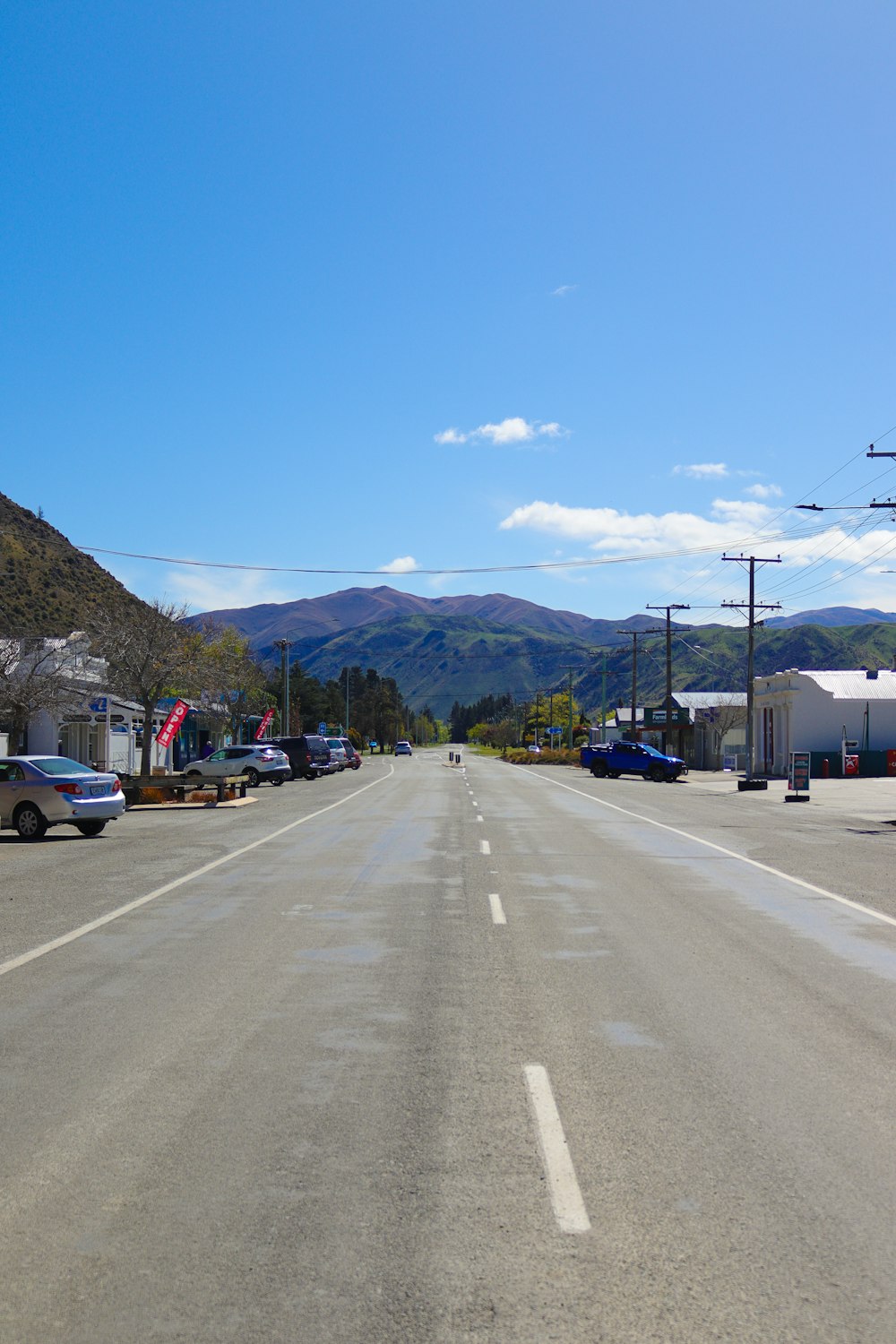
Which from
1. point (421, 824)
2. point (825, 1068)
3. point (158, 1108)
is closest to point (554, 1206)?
point (158, 1108)

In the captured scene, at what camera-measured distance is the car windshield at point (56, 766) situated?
74.7ft

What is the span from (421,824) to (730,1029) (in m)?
18.9

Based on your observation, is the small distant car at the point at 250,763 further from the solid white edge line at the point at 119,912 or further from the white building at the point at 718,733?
the white building at the point at 718,733

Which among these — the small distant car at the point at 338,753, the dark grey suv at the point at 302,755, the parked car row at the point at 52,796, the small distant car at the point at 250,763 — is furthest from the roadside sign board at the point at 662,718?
the parked car row at the point at 52,796

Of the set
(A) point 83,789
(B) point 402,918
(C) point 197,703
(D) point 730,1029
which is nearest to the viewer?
(D) point 730,1029

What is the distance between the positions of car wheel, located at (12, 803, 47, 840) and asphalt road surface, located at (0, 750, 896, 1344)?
952 centimetres

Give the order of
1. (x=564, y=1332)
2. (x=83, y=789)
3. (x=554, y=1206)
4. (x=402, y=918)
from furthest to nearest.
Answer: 1. (x=83, y=789)
2. (x=402, y=918)
3. (x=554, y=1206)
4. (x=564, y=1332)

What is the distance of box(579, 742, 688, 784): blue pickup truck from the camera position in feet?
198

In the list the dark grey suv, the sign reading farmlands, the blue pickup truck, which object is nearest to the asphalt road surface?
the sign reading farmlands

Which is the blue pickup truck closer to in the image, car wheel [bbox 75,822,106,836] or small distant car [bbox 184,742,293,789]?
small distant car [bbox 184,742,293,789]

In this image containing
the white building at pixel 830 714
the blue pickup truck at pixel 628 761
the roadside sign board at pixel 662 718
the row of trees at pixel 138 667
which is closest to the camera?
the row of trees at pixel 138 667

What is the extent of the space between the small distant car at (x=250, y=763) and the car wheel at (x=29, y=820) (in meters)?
24.2

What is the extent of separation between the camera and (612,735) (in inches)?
4510

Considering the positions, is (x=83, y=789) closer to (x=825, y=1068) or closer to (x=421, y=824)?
(x=421, y=824)
